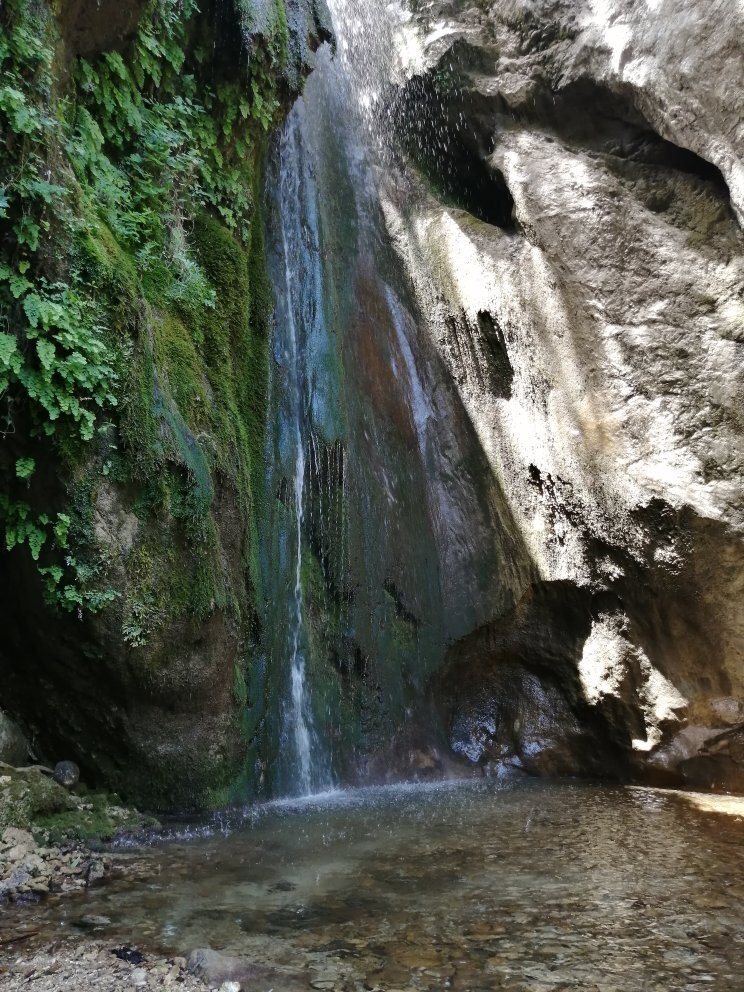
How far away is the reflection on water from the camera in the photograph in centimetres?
352

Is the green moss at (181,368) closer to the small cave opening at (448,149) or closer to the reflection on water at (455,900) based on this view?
the reflection on water at (455,900)

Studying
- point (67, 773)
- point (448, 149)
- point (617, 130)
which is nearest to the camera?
point (67, 773)

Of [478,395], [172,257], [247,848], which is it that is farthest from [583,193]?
[247,848]

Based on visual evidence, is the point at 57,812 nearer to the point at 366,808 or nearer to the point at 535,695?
the point at 366,808

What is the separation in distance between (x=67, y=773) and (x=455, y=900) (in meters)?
3.28

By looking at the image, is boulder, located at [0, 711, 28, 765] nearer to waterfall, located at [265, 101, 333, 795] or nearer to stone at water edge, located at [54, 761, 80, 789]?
stone at water edge, located at [54, 761, 80, 789]

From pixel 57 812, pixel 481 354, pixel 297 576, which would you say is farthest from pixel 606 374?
pixel 57 812

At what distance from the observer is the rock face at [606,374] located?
7.55m

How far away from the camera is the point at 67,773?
6.07 m

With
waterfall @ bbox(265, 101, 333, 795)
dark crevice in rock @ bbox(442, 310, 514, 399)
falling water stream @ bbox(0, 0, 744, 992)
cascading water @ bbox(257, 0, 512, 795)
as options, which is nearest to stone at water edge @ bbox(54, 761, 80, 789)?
falling water stream @ bbox(0, 0, 744, 992)

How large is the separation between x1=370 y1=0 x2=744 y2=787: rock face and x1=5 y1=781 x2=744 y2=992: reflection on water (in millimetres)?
1979

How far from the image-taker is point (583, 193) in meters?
8.77

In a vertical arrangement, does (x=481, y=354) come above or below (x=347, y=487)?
above

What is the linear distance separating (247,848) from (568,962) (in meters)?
2.58
